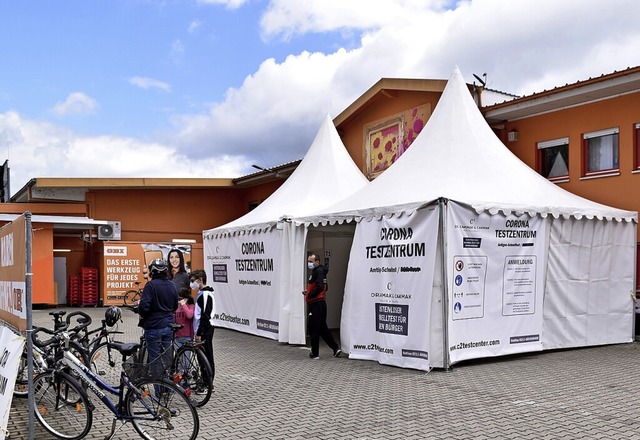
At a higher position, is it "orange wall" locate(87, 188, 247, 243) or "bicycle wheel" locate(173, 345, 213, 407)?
"orange wall" locate(87, 188, 247, 243)

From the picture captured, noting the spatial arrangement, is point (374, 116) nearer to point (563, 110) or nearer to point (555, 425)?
point (563, 110)

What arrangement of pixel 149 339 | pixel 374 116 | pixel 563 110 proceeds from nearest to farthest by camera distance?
pixel 149 339
pixel 563 110
pixel 374 116

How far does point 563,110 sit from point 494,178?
14.1 feet

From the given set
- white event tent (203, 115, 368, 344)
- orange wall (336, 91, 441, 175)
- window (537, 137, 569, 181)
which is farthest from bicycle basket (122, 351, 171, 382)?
orange wall (336, 91, 441, 175)

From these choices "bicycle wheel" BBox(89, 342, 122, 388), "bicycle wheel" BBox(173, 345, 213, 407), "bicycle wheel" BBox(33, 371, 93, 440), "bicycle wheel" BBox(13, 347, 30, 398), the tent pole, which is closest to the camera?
"bicycle wheel" BBox(33, 371, 93, 440)

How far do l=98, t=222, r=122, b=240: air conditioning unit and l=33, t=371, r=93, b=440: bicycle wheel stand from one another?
19.6 metres

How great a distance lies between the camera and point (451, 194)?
10.2 metres

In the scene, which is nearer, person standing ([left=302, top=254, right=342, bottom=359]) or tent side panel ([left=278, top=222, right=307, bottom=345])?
person standing ([left=302, top=254, right=342, bottom=359])

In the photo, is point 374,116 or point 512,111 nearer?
point 512,111

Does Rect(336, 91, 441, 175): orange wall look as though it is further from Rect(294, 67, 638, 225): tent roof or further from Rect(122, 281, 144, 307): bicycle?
Rect(122, 281, 144, 307): bicycle

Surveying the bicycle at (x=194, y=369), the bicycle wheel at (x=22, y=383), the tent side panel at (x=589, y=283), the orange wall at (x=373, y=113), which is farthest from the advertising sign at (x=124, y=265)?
the bicycle at (x=194, y=369)

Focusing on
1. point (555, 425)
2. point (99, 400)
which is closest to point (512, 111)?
point (555, 425)

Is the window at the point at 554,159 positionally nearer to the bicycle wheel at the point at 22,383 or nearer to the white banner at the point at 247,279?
the white banner at the point at 247,279

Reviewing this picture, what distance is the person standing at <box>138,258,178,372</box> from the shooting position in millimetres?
7145
